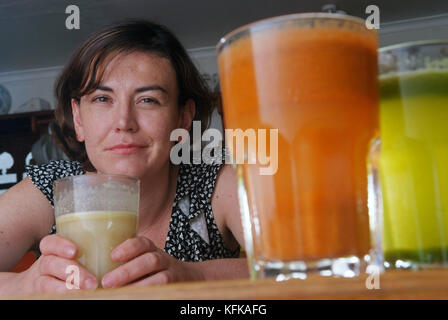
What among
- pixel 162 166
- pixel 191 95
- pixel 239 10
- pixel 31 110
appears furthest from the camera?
pixel 31 110

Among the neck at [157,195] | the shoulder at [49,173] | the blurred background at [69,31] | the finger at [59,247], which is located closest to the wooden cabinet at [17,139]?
the blurred background at [69,31]

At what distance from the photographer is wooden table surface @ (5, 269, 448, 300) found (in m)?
0.26

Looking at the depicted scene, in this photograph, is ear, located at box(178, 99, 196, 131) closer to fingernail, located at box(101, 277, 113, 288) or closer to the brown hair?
the brown hair

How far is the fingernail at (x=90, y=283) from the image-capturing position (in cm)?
54

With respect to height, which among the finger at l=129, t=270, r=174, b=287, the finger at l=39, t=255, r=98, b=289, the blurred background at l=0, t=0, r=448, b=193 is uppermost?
the blurred background at l=0, t=0, r=448, b=193

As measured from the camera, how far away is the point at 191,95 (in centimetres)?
147

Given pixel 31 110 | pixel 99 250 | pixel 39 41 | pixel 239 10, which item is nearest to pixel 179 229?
pixel 99 250

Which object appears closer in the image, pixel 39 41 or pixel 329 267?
pixel 329 267

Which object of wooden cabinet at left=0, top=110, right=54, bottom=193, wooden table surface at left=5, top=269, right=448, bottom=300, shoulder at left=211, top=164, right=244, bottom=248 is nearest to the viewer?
wooden table surface at left=5, top=269, right=448, bottom=300

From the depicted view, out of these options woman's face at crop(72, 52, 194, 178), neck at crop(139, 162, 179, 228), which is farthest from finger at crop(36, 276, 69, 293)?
neck at crop(139, 162, 179, 228)

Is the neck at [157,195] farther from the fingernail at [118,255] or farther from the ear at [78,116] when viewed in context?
the fingernail at [118,255]

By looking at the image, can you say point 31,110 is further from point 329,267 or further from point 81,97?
point 329,267

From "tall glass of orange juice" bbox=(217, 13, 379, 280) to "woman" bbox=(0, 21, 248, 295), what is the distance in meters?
0.54

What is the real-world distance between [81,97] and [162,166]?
271 mm
